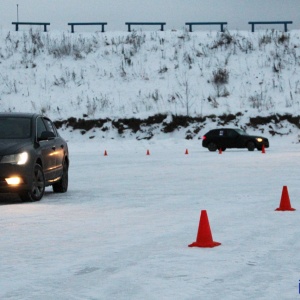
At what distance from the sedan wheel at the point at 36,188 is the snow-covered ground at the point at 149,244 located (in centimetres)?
32

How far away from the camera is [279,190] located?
1778 cm

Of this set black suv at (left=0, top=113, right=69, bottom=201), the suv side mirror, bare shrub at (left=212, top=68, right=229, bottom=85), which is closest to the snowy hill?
bare shrub at (left=212, top=68, right=229, bottom=85)

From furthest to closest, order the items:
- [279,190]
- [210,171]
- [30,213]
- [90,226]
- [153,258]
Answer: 1. [210,171]
2. [279,190]
3. [30,213]
4. [90,226]
5. [153,258]

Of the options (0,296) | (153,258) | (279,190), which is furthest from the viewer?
(279,190)

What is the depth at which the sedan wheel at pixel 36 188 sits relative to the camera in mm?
15664

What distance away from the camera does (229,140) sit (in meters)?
42.6

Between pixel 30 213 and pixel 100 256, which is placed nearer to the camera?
pixel 100 256

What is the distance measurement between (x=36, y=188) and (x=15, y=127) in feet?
5.09

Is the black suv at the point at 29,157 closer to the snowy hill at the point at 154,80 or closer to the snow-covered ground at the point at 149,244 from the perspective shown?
the snow-covered ground at the point at 149,244

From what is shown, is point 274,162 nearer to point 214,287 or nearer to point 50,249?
point 50,249

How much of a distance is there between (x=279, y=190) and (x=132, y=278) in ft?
33.6

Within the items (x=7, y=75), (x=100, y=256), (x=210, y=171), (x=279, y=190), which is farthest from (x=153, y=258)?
(x=7, y=75)

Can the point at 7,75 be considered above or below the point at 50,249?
above

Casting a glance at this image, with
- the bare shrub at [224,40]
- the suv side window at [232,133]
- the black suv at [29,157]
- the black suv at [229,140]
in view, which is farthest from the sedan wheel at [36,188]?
the bare shrub at [224,40]
